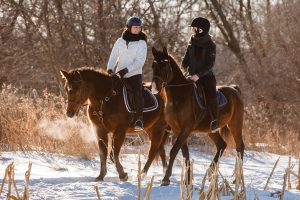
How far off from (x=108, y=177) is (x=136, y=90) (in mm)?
1359

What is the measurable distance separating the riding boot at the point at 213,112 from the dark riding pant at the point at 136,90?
100 centimetres

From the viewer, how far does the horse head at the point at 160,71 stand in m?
8.45

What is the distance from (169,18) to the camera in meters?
20.2

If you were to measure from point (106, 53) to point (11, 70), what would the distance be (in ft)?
16.5

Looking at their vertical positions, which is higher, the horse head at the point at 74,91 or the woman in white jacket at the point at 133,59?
the woman in white jacket at the point at 133,59

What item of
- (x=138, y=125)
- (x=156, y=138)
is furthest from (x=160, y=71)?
(x=156, y=138)

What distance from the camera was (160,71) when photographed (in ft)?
27.8

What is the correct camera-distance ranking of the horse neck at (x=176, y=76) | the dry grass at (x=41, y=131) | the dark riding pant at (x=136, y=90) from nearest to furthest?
the horse neck at (x=176, y=76), the dark riding pant at (x=136, y=90), the dry grass at (x=41, y=131)

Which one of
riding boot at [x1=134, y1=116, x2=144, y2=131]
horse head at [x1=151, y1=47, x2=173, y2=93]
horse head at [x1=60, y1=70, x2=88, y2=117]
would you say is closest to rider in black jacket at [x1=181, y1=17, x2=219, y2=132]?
horse head at [x1=151, y1=47, x2=173, y2=93]

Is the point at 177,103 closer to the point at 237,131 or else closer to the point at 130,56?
the point at 130,56

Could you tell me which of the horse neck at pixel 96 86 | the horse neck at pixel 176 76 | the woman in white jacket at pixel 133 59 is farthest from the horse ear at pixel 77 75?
the horse neck at pixel 176 76

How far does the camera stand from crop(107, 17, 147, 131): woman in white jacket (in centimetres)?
884

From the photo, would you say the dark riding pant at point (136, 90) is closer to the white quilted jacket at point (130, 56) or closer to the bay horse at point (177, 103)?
the white quilted jacket at point (130, 56)

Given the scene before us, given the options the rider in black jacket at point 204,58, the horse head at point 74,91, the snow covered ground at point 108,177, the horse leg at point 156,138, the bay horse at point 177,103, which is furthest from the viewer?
the horse leg at point 156,138
